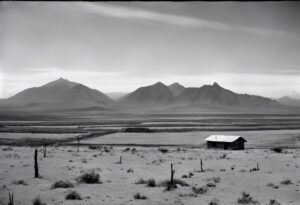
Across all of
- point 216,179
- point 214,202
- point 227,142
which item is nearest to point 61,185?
point 214,202

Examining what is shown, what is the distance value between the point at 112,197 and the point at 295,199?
10749mm

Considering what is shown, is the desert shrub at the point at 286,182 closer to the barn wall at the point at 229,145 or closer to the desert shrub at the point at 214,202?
the desert shrub at the point at 214,202

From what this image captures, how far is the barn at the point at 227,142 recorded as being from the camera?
163 feet

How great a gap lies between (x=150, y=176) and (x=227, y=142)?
83.5 feet

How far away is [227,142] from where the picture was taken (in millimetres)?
50156

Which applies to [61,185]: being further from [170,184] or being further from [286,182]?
[286,182]

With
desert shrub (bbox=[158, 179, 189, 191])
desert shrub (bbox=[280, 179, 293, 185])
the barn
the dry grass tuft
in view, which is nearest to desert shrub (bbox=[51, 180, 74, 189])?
the dry grass tuft

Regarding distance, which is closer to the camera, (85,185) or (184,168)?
(85,185)

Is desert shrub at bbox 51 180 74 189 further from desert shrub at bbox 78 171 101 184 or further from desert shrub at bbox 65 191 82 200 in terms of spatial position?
desert shrub at bbox 65 191 82 200

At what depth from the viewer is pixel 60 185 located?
2195 cm

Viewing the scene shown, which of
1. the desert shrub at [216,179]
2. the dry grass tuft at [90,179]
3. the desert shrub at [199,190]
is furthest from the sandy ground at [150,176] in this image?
the dry grass tuft at [90,179]

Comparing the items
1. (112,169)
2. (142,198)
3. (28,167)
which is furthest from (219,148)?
(142,198)

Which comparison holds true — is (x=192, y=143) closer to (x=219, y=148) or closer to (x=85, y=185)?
(x=219, y=148)

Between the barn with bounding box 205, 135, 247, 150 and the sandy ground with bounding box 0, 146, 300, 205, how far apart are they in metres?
8.04
